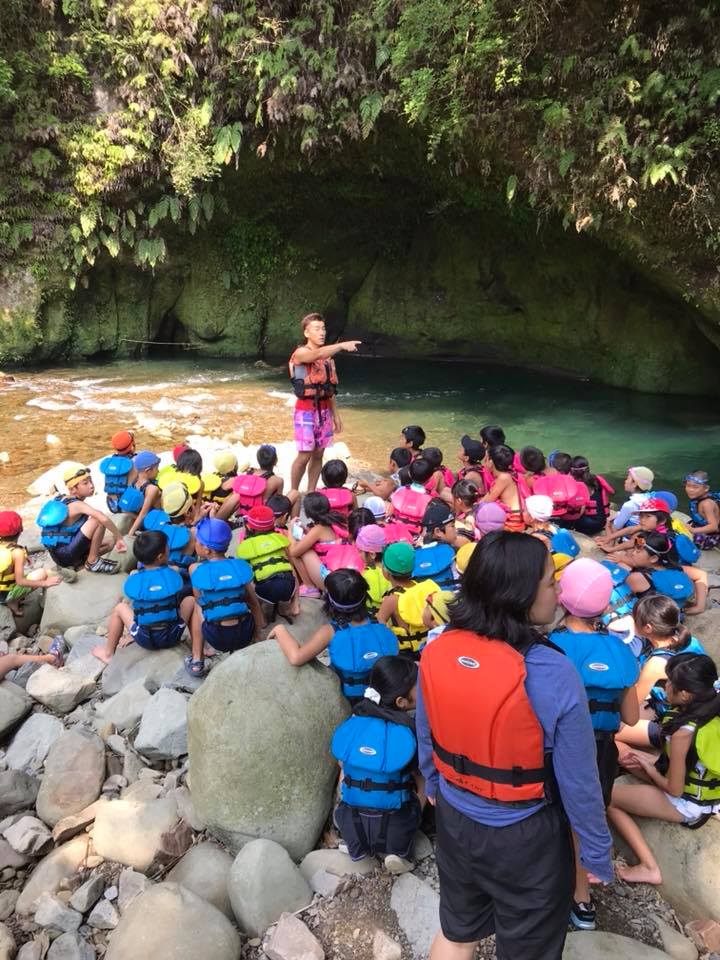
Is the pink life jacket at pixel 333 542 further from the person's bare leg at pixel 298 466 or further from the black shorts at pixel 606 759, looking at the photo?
the black shorts at pixel 606 759

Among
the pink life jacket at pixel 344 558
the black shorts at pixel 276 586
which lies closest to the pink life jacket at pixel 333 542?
the pink life jacket at pixel 344 558

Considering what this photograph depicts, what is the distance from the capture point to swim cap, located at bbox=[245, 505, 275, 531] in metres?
5.21

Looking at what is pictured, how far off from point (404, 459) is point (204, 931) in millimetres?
4886

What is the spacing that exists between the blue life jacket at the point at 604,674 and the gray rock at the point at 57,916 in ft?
7.91

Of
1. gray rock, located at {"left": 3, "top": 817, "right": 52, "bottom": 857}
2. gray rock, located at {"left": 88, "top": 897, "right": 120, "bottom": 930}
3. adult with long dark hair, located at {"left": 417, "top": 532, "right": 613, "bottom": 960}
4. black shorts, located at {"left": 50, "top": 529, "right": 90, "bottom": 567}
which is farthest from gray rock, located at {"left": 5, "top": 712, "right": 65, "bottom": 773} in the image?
adult with long dark hair, located at {"left": 417, "top": 532, "right": 613, "bottom": 960}

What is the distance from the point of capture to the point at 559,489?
21.5 ft

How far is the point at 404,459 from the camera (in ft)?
22.7

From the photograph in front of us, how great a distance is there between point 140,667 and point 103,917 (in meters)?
1.75

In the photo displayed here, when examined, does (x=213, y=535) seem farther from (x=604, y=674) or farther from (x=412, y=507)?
(x=604, y=674)

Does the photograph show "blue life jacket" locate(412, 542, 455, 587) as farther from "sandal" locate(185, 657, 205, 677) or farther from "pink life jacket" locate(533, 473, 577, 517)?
"pink life jacket" locate(533, 473, 577, 517)

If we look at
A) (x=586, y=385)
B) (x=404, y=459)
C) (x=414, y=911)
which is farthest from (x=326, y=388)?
(x=586, y=385)

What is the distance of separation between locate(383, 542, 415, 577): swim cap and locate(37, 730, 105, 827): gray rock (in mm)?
1990

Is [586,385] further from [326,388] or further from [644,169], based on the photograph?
[326,388]

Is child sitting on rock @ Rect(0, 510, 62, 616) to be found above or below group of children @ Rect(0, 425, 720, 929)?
below
